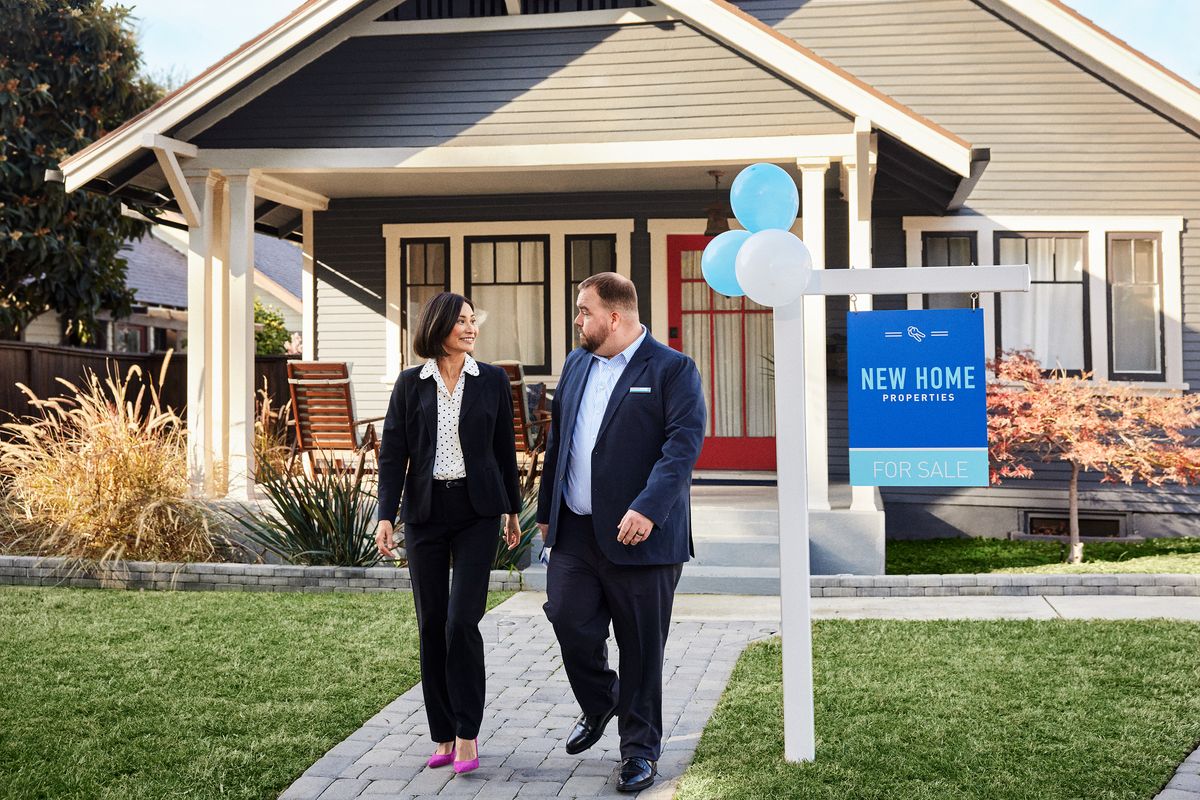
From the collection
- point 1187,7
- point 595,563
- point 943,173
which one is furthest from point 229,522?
point 1187,7

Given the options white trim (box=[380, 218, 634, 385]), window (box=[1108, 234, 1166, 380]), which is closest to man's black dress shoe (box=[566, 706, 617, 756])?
white trim (box=[380, 218, 634, 385])

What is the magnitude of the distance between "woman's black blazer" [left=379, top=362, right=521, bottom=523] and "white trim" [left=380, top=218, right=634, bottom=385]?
7465 mm

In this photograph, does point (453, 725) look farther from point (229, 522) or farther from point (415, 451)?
point (229, 522)

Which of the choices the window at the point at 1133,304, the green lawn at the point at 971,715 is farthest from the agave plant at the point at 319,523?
the window at the point at 1133,304

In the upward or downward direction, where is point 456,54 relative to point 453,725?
upward

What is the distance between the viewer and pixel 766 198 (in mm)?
4926

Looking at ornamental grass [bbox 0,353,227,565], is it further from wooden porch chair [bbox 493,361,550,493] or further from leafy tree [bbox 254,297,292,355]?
leafy tree [bbox 254,297,292,355]

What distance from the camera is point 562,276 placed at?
12484 mm

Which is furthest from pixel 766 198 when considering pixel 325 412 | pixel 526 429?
pixel 325 412

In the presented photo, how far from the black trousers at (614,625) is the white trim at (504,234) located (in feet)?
25.6

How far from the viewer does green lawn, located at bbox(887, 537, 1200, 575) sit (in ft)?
32.7

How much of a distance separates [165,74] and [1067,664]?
145 ft

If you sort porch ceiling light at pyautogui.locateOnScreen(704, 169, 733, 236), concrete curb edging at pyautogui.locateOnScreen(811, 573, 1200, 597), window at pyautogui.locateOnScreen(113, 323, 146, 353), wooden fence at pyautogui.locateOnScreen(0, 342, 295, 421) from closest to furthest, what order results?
concrete curb edging at pyautogui.locateOnScreen(811, 573, 1200, 597) < porch ceiling light at pyautogui.locateOnScreen(704, 169, 733, 236) < wooden fence at pyautogui.locateOnScreen(0, 342, 295, 421) < window at pyautogui.locateOnScreen(113, 323, 146, 353)

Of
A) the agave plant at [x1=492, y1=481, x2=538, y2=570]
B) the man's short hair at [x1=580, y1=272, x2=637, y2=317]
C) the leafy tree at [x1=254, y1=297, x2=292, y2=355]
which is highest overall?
the leafy tree at [x1=254, y1=297, x2=292, y2=355]
